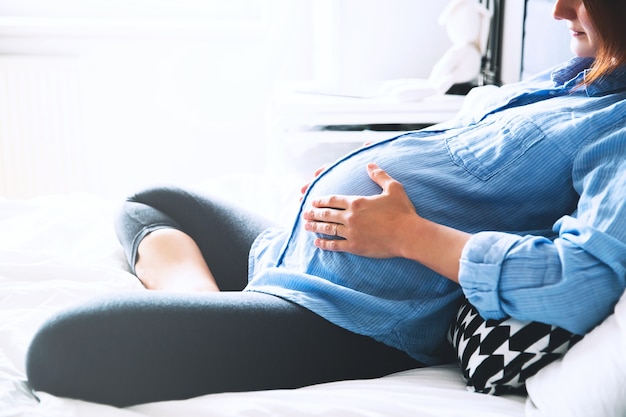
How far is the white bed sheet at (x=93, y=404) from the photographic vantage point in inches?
31.5

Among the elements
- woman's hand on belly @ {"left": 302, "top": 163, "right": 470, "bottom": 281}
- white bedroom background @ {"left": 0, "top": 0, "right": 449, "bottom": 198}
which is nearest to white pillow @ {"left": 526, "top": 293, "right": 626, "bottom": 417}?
woman's hand on belly @ {"left": 302, "top": 163, "right": 470, "bottom": 281}

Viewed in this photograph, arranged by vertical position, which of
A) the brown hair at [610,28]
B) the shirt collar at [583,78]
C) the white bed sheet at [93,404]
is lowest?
the white bed sheet at [93,404]

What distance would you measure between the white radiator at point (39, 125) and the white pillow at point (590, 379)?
2.21 m

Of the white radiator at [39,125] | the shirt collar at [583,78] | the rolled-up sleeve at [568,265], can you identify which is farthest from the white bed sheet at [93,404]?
the white radiator at [39,125]

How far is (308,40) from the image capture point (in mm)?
2793

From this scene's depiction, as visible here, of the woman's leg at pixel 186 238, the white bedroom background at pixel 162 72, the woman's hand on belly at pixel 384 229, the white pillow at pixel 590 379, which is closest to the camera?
the white pillow at pixel 590 379

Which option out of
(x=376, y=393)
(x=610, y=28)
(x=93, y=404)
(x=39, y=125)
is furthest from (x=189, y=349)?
(x=39, y=125)

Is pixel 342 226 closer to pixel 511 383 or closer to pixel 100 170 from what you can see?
pixel 511 383

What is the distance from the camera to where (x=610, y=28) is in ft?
3.13

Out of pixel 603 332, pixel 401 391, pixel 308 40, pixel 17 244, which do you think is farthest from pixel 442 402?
pixel 308 40

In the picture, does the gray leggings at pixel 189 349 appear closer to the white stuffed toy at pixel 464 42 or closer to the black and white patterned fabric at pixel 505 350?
the black and white patterned fabric at pixel 505 350

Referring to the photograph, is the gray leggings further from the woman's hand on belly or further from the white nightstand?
the white nightstand

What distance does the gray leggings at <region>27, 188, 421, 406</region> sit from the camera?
818mm

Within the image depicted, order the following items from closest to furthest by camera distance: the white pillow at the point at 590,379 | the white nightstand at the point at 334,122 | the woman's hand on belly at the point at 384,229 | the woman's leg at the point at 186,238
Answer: the white pillow at the point at 590,379 < the woman's hand on belly at the point at 384,229 < the woman's leg at the point at 186,238 < the white nightstand at the point at 334,122
